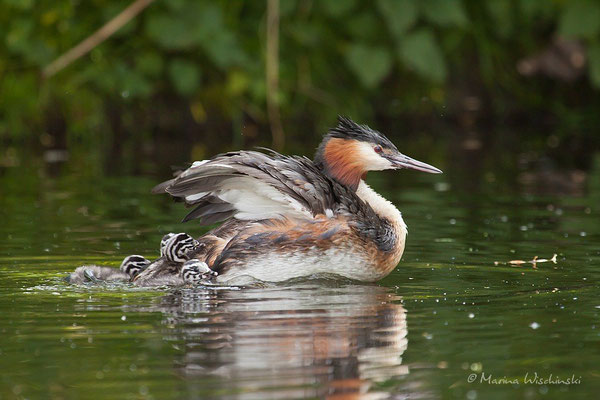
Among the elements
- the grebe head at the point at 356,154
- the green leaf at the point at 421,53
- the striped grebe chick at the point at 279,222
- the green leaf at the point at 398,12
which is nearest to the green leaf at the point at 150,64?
the green leaf at the point at 398,12

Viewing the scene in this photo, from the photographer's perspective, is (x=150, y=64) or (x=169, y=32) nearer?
(x=169, y=32)

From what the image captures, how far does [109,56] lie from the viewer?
49.0ft

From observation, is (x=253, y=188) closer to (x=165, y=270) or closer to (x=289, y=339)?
(x=165, y=270)

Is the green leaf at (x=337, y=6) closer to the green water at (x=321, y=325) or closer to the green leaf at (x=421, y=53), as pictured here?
the green leaf at (x=421, y=53)

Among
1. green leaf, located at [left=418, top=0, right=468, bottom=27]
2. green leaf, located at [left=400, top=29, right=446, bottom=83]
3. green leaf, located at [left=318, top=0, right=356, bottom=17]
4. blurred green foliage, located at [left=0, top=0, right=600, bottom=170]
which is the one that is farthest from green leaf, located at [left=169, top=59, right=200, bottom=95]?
green leaf, located at [left=418, top=0, right=468, bottom=27]

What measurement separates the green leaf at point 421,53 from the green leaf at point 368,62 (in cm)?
26

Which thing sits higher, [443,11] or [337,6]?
[337,6]

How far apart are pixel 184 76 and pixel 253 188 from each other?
8.30 m

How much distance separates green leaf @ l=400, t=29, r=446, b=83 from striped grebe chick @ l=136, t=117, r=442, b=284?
303 inches

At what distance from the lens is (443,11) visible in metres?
14.2

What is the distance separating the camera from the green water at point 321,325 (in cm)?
427

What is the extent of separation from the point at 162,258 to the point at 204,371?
91.2 inches

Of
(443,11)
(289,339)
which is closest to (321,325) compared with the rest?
(289,339)

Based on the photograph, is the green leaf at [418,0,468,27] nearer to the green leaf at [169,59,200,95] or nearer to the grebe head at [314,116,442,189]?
the green leaf at [169,59,200,95]
